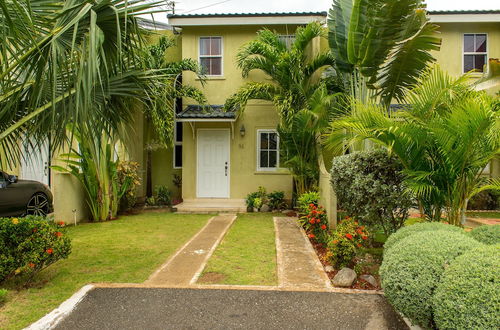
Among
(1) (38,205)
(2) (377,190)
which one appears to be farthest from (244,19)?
(1) (38,205)

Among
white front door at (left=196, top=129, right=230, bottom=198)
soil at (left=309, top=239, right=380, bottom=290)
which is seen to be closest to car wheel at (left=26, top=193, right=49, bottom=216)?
white front door at (left=196, top=129, right=230, bottom=198)

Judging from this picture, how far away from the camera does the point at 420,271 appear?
3.15 meters

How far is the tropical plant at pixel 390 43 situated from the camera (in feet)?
18.1

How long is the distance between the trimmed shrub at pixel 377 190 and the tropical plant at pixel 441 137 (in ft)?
1.54

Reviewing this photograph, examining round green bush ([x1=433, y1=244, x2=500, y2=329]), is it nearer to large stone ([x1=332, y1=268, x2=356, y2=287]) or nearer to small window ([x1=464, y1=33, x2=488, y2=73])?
large stone ([x1=332, y1=268, x2=356, y2=287])

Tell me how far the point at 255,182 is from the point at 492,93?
317 inches

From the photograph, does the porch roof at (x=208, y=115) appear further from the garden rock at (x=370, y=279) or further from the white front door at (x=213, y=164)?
the garden rock at (x=370, y=279)

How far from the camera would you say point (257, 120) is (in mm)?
12414

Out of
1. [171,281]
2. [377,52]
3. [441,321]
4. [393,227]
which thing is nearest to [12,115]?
[171,281]

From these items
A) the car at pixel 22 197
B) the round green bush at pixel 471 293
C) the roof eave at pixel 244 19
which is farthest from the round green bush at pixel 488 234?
the car at pixel 22 197

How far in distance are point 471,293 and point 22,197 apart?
32.6 feet

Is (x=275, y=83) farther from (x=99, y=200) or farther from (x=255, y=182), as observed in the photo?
(x=99, y=200)

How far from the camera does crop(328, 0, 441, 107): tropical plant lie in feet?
18.1

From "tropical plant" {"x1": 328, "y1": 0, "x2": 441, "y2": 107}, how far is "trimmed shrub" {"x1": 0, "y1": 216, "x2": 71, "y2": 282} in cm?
598
